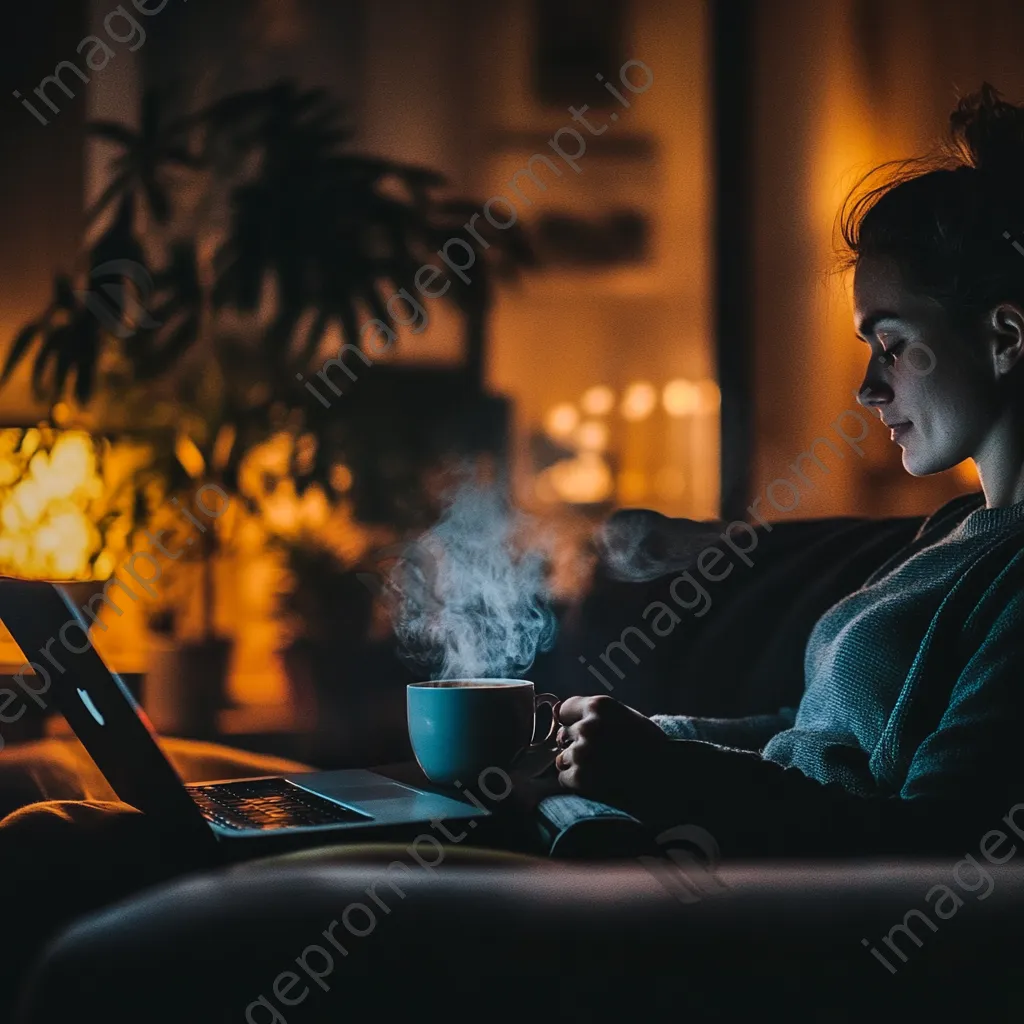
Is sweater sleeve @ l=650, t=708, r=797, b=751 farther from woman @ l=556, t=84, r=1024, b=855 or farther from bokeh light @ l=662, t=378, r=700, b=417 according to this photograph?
bokeh light @ l=662, t=378, r=700, b=417

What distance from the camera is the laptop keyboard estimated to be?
0.85 meters

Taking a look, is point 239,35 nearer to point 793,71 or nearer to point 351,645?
point 793,71

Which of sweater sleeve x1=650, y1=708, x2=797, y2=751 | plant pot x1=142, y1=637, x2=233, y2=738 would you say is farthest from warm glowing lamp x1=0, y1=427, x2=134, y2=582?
sweater sleeve x1=650, y1=708, x2=797, y2=751

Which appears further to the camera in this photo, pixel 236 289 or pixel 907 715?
pixel 236 289

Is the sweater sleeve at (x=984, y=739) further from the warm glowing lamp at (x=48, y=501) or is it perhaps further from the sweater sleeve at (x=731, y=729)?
the warm glowing lamp at (x=48, y=501)

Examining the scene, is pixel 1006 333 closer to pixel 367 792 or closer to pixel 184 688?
pixel 367 792

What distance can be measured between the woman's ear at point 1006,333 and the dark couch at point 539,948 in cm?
63

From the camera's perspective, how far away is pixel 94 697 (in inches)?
34.4

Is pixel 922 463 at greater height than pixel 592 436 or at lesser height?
lesser

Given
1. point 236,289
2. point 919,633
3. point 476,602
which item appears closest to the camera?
point 919,633

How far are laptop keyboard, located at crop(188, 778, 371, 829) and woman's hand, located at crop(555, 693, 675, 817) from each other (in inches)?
6.6

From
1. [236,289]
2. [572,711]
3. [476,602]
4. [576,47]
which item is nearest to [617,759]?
[572,711]

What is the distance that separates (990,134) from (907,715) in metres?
0.64

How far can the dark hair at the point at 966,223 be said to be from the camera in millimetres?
1120
